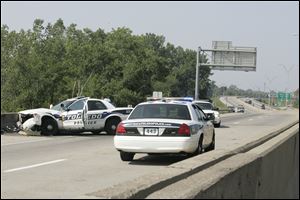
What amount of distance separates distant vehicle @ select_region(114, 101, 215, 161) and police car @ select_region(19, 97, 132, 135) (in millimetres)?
9577

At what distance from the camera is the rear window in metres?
13.1

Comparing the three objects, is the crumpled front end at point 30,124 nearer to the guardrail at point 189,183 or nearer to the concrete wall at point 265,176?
the concrete wall at point 265,176

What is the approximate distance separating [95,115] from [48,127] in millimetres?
1972

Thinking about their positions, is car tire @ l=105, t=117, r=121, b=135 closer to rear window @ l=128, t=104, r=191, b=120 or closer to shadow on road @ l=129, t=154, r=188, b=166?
shadow on road @ l=129, t=154, r=188, b=166

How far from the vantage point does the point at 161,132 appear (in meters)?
12.4

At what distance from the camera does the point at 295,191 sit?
13.5 m

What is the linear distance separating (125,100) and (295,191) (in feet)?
186

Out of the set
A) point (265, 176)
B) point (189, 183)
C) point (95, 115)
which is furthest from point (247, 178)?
point (95, 115)

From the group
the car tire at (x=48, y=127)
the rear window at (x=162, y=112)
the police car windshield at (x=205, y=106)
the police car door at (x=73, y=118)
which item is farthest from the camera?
the police car windshield at (x=205, y=106)

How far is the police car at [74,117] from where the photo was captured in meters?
22.3

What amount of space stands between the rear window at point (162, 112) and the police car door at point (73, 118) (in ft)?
31.0

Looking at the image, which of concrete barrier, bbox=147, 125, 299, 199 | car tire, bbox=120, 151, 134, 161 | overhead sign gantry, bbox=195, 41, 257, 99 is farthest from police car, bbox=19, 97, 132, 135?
overhead sign gantry, bbox=195, 41, 257, 99

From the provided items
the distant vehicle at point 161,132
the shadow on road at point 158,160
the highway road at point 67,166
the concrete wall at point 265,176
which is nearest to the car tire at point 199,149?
the distant vehicle at point 161,132

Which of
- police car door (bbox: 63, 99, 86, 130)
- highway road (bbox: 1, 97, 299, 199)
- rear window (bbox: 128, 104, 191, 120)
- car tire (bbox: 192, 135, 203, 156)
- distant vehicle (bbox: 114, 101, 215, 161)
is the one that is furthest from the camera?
police car door (bbox: 63, 99, 86, 130)
